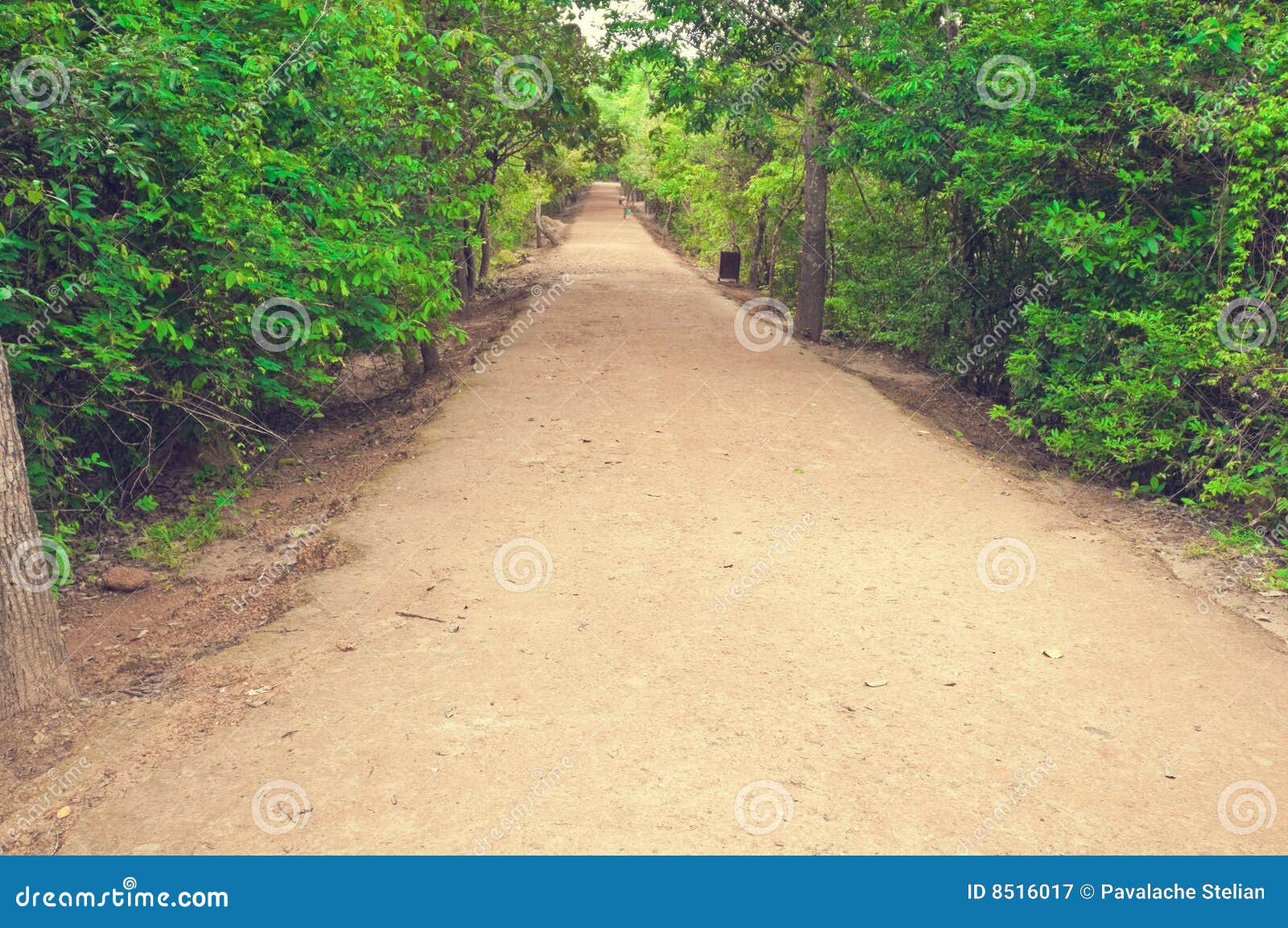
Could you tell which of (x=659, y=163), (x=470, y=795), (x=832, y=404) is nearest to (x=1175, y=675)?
(x=470, y=795)

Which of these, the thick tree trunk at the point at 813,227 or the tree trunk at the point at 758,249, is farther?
the tree trunk at the point at 758,249

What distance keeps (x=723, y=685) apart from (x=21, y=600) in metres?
3.83

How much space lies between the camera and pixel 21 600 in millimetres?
4746

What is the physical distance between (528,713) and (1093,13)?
8.00 meters

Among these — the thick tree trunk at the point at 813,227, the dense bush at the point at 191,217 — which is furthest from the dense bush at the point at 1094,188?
the dense bush at the point at 191,217

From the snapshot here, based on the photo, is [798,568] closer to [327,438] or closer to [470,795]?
[470,795]

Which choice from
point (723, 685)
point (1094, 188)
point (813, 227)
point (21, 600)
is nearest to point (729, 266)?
point (813, 227)

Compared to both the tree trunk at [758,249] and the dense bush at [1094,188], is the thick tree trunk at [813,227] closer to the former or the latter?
the dense bush at [1094,188]

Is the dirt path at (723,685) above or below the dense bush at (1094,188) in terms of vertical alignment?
below

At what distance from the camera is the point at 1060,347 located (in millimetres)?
9711

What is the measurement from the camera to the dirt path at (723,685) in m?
4.04

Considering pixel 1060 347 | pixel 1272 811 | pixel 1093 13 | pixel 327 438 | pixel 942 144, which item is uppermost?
pixel 1093 13

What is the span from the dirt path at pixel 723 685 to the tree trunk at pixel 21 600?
57cm

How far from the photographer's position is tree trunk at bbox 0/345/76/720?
4.62 metres
